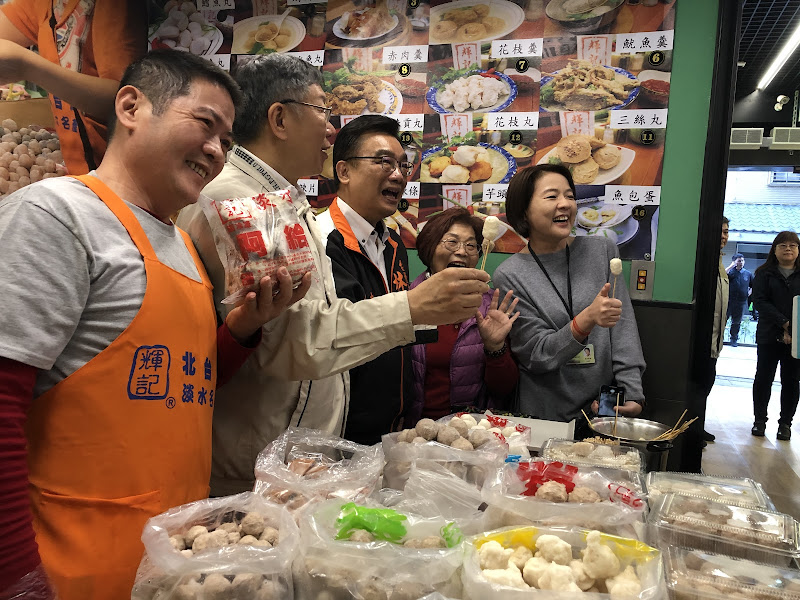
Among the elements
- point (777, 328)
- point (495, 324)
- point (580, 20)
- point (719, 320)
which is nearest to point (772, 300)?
point (777, 328)

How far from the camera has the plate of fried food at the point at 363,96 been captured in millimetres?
3465

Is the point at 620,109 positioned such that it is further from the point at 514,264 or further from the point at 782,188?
the point at 782,188

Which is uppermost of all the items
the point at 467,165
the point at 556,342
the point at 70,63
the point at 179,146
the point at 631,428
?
the point at 70,63

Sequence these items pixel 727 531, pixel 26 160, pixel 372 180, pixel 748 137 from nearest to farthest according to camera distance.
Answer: pixel 727 531 → pixel 372 180 → pixel 26 160 → pixel 748 137

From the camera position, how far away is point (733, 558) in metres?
1.00

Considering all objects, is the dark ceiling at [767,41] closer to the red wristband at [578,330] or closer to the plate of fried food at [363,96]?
the plate of fried food at [363,96]

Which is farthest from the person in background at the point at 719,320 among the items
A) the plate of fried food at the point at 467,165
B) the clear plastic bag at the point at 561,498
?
the clear plastic bag at the point at 561,498

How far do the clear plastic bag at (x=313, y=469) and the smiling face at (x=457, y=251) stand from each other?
145 centimetres

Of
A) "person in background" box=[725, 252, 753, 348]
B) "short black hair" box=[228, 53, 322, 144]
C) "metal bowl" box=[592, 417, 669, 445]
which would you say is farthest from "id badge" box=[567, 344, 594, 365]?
"person in background" box=[725, 252, 753, 348]

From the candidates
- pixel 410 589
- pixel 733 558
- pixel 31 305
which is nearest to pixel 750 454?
pixel 733 558

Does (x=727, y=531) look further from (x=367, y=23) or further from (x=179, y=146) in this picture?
(x=367, y=23)

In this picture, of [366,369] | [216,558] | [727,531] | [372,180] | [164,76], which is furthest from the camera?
[372,180]

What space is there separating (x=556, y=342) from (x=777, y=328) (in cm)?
443

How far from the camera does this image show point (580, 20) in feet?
10.1
